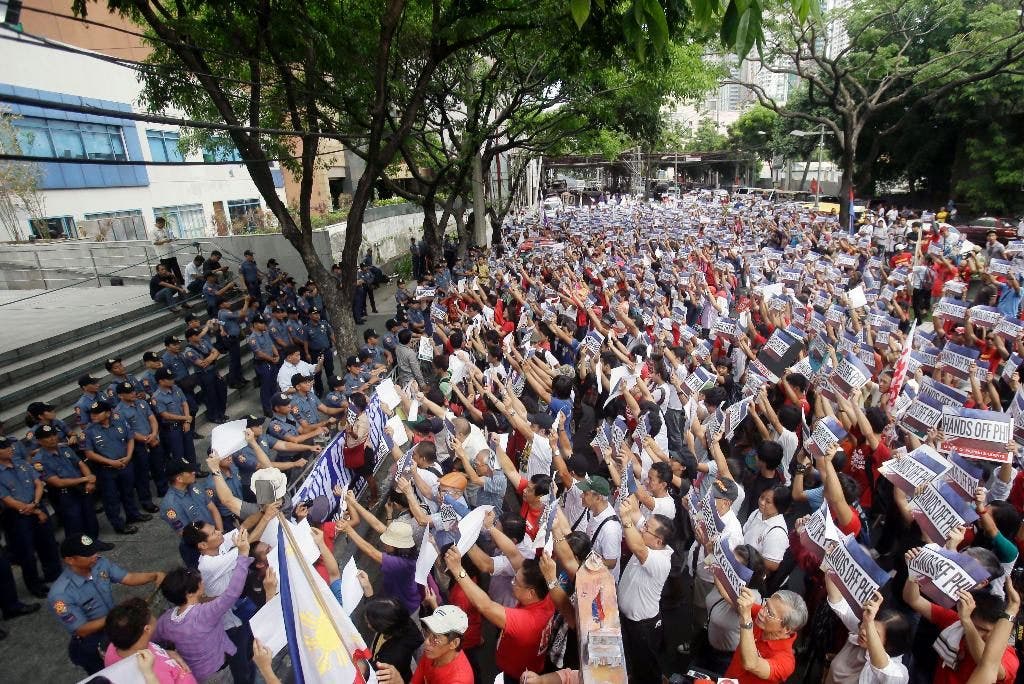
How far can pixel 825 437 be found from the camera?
4.53 meters

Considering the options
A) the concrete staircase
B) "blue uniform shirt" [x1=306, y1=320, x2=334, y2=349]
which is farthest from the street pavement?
"blue uniform shirt" [x1=306, y1=320, x2=334, y2=349]

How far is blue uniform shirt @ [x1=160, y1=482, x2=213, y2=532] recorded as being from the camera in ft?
15.9

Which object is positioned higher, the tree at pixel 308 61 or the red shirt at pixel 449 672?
the tree at pixel 308 61

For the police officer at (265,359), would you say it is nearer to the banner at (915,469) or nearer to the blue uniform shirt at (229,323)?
the blue uniform shirt at (229,323)

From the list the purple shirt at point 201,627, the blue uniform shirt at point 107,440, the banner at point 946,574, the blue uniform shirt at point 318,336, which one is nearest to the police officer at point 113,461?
the blue uniform shirt at point 107,440

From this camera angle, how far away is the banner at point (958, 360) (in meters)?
6.09

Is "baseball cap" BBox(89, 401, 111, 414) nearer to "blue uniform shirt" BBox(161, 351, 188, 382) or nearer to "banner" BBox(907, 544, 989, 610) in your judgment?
"blue uniform shirt" BBox(161, 351, 188, 382)

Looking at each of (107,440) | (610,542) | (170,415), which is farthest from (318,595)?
(170,415)

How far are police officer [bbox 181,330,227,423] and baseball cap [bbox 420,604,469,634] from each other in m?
6.97

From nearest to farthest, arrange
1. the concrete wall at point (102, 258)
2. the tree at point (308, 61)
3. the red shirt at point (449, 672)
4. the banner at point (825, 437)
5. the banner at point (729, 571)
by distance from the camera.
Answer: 1. the red shirt at point (449, 672)
2. the banner at point (729, 571)
3. the banner at point (825, 437)
4. the tree at point (308, 61)
5. the concrete wall at point (102, 258)

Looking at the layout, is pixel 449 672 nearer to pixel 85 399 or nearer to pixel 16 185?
pixel 85 399

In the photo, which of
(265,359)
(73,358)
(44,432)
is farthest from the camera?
(73,358)

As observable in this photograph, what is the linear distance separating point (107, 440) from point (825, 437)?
21.5 ft

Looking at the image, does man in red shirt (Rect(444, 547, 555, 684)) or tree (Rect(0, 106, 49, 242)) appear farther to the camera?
tree (Rect(0, 106, 49, 242))
